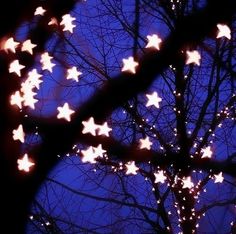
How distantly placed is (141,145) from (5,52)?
1731mm

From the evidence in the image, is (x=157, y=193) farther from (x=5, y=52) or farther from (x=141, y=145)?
(x=5, y=52)

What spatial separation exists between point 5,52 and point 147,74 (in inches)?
78.0

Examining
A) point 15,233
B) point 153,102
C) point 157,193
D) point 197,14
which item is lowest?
point 15,233

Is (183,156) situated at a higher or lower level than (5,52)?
lower

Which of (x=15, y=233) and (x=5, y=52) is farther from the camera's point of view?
(x=5, y=52)

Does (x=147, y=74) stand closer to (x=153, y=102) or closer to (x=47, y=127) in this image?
(x=47, y=127)

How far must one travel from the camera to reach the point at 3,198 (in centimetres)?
387

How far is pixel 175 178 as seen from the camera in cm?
680

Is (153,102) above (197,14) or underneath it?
above

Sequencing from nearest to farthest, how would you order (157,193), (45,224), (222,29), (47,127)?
(222,29), (47,127), (45,224), (157,193)

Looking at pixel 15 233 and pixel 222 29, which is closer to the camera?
pixel 222 29

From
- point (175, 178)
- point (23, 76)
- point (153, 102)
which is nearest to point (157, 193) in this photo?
point (175, 178)

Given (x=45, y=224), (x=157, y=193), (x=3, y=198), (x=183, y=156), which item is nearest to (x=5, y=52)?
(x=3, y=198)

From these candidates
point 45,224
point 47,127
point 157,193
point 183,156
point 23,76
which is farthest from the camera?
point 157,193
